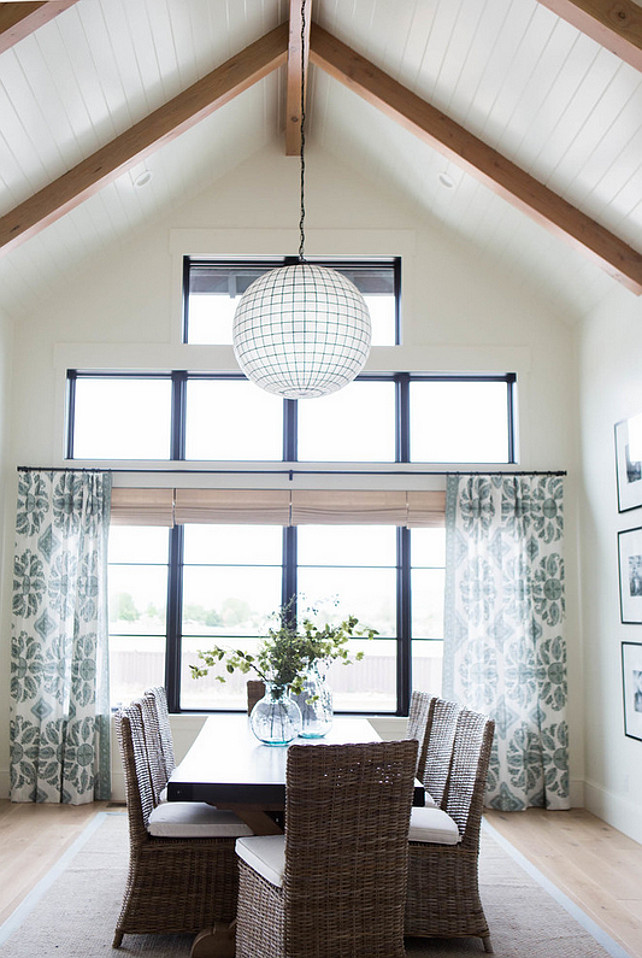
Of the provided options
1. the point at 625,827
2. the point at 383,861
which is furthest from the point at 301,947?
the point at 625,827

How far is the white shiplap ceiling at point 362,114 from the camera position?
13.7ft

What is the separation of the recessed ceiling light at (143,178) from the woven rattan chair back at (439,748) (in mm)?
3770

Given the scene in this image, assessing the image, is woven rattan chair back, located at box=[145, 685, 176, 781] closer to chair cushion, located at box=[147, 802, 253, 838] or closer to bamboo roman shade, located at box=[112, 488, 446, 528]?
chair cushion, located at box=[147, 802, 253, 838]

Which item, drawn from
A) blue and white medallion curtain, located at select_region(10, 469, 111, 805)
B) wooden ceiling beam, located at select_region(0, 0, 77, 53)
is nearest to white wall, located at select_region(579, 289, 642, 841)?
blue and white medallion curtain, located at select_region(10, 469, 111, 805)

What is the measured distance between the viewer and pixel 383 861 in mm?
2844

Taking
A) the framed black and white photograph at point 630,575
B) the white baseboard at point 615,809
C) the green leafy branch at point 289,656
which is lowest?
the white baseboard at point 615,809

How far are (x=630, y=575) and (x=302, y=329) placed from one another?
281 centimetres

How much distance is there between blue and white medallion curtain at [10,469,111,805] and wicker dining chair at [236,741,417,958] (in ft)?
10.1

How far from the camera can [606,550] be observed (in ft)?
18.1

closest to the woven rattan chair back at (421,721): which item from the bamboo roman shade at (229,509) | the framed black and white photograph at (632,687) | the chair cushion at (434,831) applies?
the chair cushion at (434,831)

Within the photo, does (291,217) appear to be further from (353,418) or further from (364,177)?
(353,418)

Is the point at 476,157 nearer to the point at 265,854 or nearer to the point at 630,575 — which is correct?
the point at 630,575

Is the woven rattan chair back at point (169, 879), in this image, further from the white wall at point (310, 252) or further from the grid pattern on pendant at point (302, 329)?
the white wall at point (310, 252)

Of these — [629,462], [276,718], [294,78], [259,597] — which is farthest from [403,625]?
[294,78]
